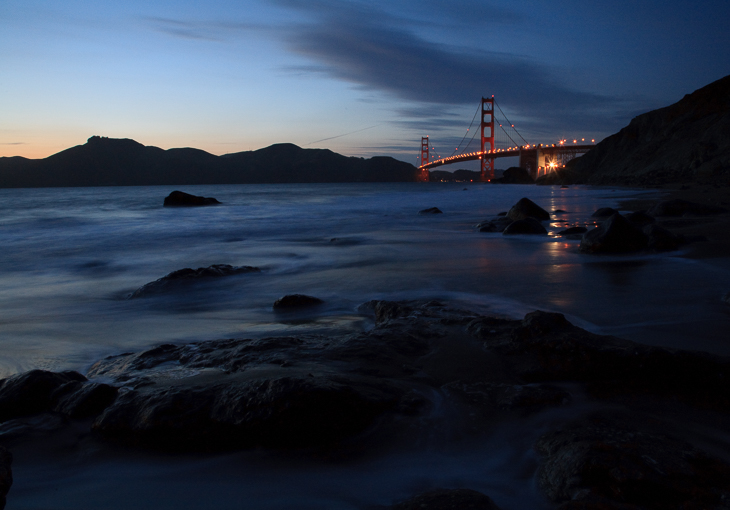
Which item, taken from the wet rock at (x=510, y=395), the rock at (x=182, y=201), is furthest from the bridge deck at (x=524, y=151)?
the wet rock at (x=510, y=395)

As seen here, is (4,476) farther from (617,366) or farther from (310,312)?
(310,312)

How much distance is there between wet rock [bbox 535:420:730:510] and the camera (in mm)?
1085

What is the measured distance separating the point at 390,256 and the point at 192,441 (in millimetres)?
4766

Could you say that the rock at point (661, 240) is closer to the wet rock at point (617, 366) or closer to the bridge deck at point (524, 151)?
the wet rock at point (617, 366)

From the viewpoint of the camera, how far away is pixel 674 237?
5172 millimetres

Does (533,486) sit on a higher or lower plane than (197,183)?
lower

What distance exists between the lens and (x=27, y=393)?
1.74 meters

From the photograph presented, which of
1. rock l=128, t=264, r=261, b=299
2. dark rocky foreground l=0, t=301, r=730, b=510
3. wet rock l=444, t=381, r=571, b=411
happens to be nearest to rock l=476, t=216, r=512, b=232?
rock l=128, t=264, r=261, b=299

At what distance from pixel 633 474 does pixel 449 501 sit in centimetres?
46

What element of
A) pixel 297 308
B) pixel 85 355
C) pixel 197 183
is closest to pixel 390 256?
pixel 297 308

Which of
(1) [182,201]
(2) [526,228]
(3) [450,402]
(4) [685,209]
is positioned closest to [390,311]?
(3) [450,402]

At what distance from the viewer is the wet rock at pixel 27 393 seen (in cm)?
171

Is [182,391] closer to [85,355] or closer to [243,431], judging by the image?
[243,431]

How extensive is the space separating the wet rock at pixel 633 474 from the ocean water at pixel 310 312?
100 millimetres
